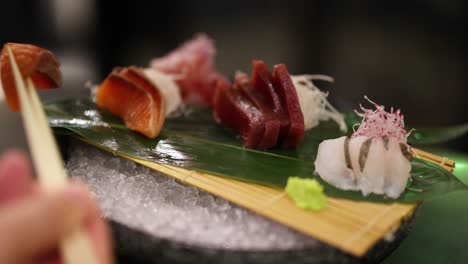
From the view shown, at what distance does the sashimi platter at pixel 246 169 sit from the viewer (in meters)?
1.42

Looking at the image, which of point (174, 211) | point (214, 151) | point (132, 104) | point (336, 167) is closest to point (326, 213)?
point (336, 167)

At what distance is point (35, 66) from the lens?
1.86 meters

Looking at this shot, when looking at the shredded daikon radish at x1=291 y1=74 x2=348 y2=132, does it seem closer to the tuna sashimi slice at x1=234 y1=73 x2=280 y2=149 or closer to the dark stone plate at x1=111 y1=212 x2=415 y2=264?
the tuna sashimi slice at x1=234 y1=73 x2=280 y2=149

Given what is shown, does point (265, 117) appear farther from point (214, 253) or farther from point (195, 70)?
point (195, 70)

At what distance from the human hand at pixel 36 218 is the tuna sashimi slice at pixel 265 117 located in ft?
3.54

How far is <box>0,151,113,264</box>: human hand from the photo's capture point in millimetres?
970

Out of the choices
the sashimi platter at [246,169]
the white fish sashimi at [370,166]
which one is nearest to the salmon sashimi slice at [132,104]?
the sashimi platter at [246,169]

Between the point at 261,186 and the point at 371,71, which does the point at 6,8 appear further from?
the point at 261,186

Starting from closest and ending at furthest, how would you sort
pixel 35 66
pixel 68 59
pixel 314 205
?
pixel 314 205 < pixel 35 66 < pixel 68 59

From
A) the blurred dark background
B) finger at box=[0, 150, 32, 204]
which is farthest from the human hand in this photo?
the blurred dark background

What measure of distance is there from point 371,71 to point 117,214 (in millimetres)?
3792

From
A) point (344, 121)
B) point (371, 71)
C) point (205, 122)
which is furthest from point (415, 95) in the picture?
point (205, 122)

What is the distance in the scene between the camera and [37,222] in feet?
3.21

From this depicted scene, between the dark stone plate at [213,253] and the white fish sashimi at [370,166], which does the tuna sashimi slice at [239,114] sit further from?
the dark stone plate at [213,253]
